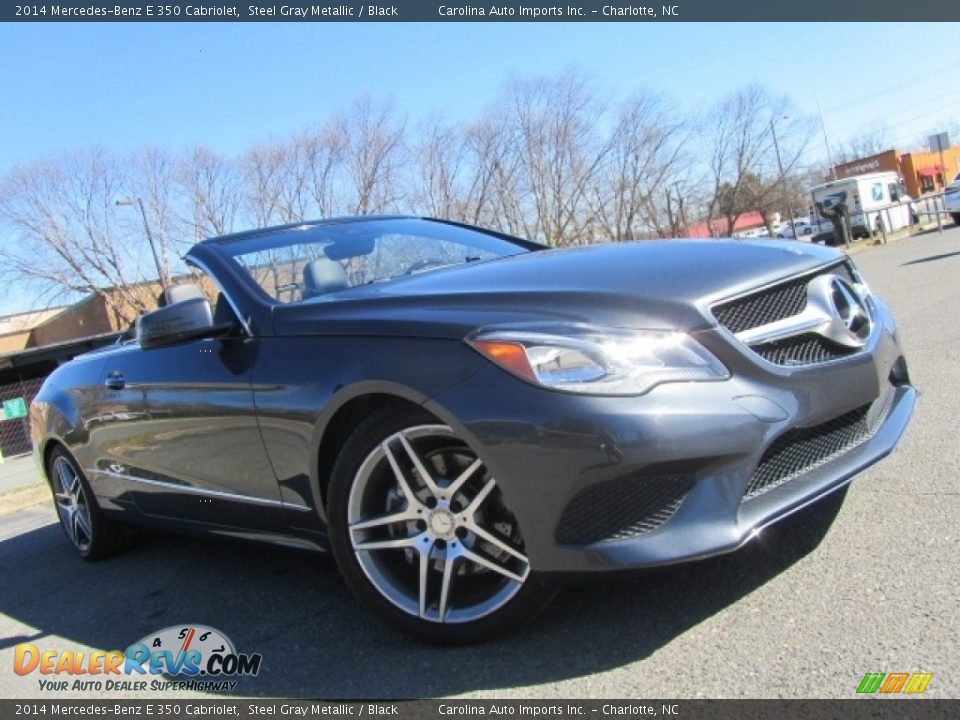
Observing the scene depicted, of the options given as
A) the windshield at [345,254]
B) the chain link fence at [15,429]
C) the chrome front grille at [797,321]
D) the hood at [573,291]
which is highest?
the windshield at [345,254]

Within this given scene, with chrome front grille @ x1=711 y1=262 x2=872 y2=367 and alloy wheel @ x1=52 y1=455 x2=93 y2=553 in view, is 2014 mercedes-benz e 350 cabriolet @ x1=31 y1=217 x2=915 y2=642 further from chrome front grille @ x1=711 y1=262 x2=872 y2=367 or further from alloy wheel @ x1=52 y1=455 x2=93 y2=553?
alloy wheel @ x1=52 y1=455 x2=93 y2=553

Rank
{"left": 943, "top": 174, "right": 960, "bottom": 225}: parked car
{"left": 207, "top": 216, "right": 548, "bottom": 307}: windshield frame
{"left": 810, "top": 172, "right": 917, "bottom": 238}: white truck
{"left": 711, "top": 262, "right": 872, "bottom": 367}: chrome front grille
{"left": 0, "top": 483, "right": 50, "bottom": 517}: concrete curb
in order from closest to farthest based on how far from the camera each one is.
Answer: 1. {"left": 711, "top": 262, "right": 872, "bottom": 367}: chrome front grille
2. {"left": 207, "top": 216, "right": 548, "bottom": 307}: windshield frame
3. {"left": 0, "top": 483, "right": 50, "bottom": 517}: concrete curb
4. {"left": 943, "top": 174, "right": 960, "bottom": 225}: parked car
5. {"left": 810, "top": 172, "right": 917, "bottom": 238}: white truck

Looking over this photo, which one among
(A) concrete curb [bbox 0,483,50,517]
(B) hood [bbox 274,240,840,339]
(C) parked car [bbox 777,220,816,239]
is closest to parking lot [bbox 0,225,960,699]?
(B) hood [bbox 274,240,840,339]

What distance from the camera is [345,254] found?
3805 millimetres

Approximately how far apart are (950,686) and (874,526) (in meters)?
1.09

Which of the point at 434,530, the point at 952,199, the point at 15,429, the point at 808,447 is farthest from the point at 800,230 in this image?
the point at 434,530

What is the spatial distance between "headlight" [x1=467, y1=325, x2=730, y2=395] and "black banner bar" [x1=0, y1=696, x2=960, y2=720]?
0.86 meters

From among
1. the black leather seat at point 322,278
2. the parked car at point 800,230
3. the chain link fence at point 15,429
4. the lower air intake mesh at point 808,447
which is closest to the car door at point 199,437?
the black leather seat at point 322,278

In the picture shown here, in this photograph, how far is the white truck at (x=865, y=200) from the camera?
35375 mm

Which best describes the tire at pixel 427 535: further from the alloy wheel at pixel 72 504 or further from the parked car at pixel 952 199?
the parked car at pixel 952 199

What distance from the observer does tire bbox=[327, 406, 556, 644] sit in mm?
2641

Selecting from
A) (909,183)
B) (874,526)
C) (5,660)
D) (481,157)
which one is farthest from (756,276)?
(909,183)

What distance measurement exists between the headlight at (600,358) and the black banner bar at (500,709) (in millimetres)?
860

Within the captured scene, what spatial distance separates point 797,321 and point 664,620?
3.49ft
